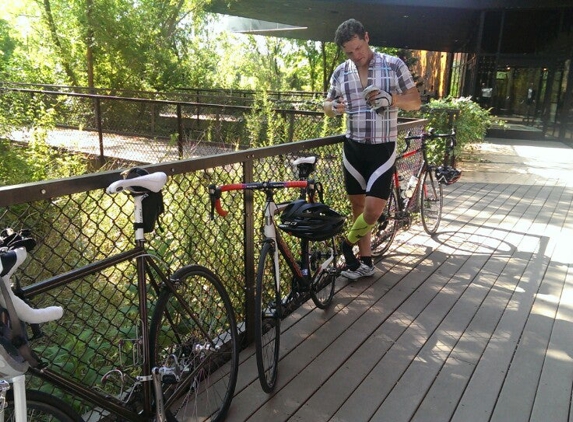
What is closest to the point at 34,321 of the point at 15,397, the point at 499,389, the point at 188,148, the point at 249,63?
the point at 15,397

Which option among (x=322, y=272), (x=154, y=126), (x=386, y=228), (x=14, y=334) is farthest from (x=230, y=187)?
(x=154, y=126)

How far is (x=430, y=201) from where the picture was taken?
201 inches

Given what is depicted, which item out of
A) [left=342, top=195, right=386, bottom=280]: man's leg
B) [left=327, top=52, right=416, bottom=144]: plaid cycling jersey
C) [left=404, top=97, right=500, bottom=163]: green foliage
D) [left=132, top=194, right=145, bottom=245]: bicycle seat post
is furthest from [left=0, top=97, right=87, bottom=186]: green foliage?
[left=404, top=97, right=500, bottom=163]: green foliage

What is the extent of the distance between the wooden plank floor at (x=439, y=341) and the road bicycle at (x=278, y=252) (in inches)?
8.0

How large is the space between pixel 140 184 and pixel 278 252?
1062 millimetres

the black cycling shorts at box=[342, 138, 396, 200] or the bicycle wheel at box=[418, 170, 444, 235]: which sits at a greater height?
the black cycling shorts at box=[342, 138, 396, 200]

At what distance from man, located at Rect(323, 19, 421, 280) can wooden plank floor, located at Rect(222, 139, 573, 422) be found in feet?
2.44

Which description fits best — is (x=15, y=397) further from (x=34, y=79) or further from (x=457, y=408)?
(x=34, y=79)

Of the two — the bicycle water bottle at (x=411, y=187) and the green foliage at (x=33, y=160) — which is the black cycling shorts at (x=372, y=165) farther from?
the green foliage at (x=33, y=160)

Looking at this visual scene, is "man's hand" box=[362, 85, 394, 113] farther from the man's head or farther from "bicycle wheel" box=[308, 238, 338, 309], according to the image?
"bicycle wheel" box=[308, 238, 338, 309]

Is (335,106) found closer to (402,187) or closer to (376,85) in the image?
(376,85)

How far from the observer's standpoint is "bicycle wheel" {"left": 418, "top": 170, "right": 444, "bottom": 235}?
192 inches

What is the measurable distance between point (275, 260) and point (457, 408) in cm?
117

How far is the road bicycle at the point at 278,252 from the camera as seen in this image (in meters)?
2.33
